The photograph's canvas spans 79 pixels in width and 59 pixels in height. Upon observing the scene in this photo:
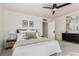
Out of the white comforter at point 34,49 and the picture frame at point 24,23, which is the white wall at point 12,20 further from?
the white comforter at point 34,49

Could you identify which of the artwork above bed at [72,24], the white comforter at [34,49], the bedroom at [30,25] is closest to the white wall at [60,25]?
the bedroom at [30,25]

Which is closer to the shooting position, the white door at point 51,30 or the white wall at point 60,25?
the white wall at point 60,25

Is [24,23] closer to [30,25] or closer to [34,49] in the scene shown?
[30,25]

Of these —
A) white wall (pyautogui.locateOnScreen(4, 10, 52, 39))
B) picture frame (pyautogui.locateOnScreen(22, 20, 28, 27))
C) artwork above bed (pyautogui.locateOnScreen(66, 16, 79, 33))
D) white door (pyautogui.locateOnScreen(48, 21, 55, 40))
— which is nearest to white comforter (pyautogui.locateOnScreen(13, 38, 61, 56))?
white wall (pyautogui.locateOnScreen(4, 10, 52, 39))

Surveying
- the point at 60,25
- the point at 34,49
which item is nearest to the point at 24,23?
the point at 34,49

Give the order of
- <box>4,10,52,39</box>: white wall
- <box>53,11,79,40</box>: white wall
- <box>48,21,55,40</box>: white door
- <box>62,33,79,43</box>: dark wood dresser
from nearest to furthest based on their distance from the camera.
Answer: <box>4,10,52,39</box>: white wall → <box>62,33,79,43</box>: dark wood dresser → <box>53,11,79,40</box>: white wall → <box>48,21,55,40</box>: white door

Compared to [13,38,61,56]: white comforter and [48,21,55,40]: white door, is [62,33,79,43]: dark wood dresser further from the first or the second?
[13,38,61,56]: white comforter

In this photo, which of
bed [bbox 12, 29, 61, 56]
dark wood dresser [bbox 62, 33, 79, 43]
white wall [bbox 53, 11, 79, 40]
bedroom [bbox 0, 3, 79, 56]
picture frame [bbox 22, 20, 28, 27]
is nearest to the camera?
bed [bbox 12, 29, 61, 56]

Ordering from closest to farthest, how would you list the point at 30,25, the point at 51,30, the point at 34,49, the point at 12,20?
the point at 34,49 < the point at 12,20 < the point at 30,25 < the point at 51,30

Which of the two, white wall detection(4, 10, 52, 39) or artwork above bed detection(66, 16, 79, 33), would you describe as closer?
white wall detection(4, 10, 52, 39)

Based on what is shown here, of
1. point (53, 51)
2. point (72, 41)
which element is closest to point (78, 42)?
point (72, 41)

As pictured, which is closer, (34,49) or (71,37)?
(34,49)

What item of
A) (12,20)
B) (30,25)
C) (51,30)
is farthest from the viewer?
(51,30)

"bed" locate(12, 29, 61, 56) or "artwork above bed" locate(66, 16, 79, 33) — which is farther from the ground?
"artwork above bed" locate(66, 16, 79, 33)
